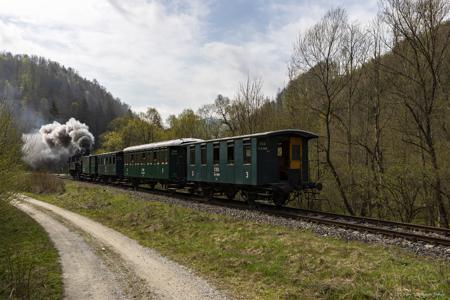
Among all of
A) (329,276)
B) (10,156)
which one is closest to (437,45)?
(329,276)

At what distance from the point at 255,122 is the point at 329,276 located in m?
25.5

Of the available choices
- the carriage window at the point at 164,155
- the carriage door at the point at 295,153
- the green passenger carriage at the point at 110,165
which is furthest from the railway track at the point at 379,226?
the green passenger carriage at the point at 110,165

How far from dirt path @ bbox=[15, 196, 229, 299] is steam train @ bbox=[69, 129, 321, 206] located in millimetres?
6036

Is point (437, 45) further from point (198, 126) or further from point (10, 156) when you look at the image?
point (198, 126)

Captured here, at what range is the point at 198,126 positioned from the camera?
63.3 meters

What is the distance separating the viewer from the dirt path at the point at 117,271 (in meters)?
7.17

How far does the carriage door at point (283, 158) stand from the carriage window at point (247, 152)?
1502mm

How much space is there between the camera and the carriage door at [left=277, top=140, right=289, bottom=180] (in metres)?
17.2

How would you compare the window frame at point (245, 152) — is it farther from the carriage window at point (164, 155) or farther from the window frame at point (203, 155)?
the carriage window at point (164, 155)

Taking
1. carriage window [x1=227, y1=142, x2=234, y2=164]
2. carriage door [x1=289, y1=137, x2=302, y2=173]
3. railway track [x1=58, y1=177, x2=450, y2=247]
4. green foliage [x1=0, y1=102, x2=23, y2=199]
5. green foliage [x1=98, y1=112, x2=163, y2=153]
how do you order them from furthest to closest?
1. green foliage [x1=98, y1=112, x2=163, y2=153]
2. carriage window [x1=227, y1=142, x2=234, y2=164]
3. carriage door [x1=289, y1=137, x2=302, y2=173]
4. green foliage [x1=0, y1=102, x2=23, y2=199]
5. railway track [x1=58, y1=177, x2=450, y2=247]

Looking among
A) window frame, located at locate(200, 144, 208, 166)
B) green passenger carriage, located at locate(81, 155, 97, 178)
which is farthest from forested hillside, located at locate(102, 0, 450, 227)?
green passenger carriage, located at locate(81, 155, 97, 178)

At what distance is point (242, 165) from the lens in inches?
660

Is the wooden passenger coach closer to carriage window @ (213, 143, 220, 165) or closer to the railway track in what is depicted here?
carriage window @ (213, 143, 220, 165)

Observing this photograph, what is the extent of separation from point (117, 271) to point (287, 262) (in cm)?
375
